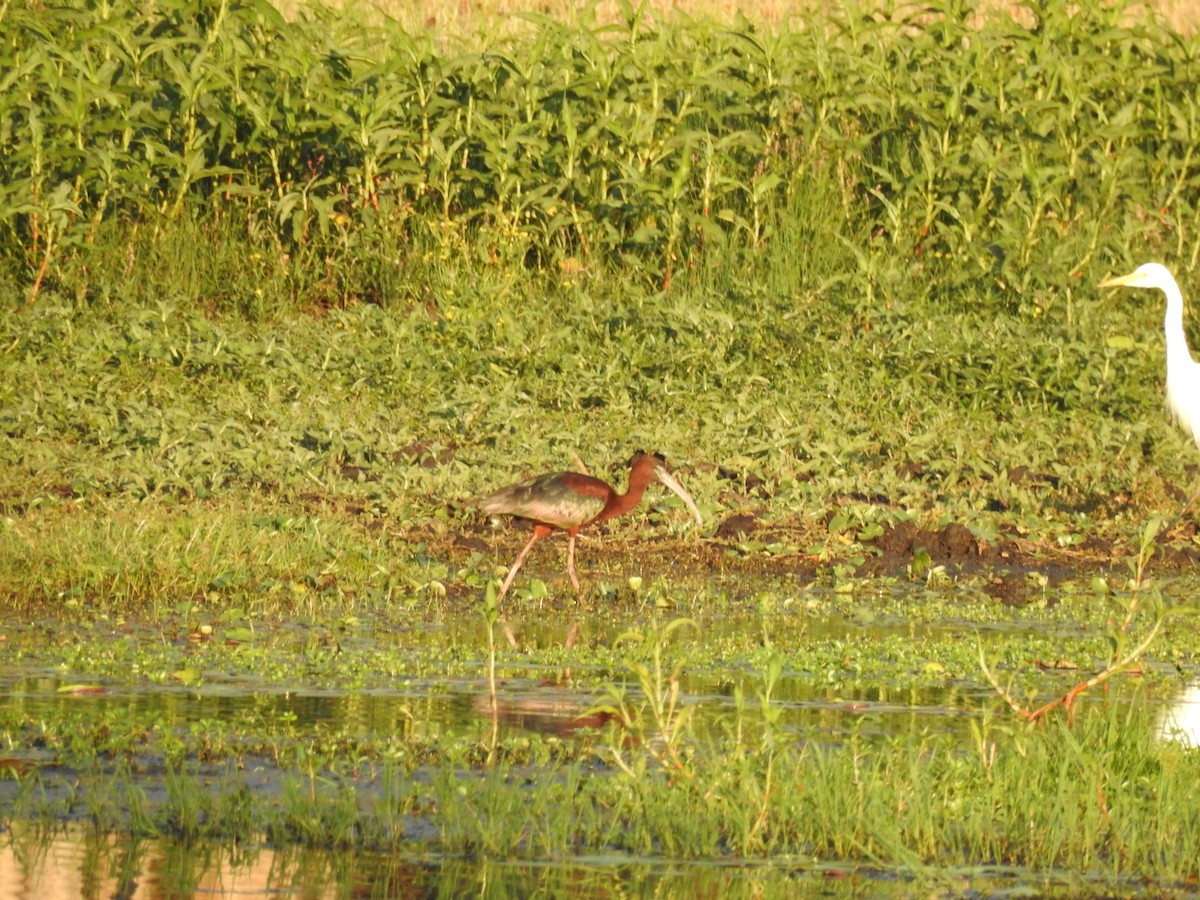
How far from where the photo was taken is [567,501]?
334 inches

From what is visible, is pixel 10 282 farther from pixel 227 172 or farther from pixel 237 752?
pixel 237 752

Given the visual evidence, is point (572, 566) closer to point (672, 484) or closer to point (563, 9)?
point (672, 484)

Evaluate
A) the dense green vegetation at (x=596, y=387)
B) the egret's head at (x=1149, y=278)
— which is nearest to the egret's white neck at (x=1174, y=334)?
the egret's head at (x=1149, y=278)

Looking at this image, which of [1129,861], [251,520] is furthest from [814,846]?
[251,520]

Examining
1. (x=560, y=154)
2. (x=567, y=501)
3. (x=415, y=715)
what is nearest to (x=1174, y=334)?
(x=567, y=501)

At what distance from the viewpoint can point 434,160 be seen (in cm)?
1306

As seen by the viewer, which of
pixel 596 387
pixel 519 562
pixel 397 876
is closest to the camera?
pixel 397 876

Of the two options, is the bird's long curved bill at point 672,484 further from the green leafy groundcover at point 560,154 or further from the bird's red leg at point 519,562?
the green leafy groundcover at point 560,154

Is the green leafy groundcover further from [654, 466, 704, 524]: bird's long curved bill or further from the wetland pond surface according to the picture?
the wetland pond surface

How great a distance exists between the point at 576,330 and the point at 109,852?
737 centimetres

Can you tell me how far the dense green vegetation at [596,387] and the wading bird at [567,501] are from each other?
262mm

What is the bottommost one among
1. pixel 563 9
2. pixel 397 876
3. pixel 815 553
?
pixel 397 876

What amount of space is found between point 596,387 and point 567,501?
8.68 ft

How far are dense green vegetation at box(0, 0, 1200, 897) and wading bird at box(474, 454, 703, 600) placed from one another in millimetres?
262
